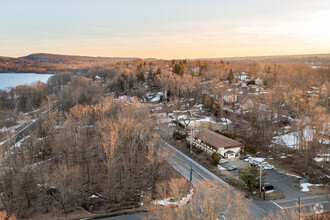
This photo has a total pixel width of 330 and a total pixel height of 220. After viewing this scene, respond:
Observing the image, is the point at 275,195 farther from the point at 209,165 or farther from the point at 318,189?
the point at 209,165

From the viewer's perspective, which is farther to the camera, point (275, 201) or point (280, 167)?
point (280, 167)

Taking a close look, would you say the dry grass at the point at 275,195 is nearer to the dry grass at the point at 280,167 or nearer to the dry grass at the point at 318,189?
the dry grass at the point at 318,189

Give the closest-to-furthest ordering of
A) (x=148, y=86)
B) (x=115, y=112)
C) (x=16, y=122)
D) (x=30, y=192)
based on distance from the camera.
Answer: (x=30, y=192)
(x=115, y=112)
(x=16, y=122)
(x=148, y=86)

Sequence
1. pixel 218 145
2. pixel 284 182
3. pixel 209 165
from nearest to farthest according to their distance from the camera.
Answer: pixel 284 182 → pixel 209 165 → pixel 218 145

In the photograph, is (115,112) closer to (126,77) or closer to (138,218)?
(138,218)

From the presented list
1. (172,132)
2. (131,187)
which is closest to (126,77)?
(172,132)

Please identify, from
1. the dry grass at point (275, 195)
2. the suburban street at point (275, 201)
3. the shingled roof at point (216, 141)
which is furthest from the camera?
the shingled roof at point (216, 141)

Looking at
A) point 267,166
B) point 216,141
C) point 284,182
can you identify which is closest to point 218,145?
point 216,141

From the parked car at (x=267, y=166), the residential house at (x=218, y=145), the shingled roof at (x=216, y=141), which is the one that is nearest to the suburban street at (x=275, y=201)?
the parked car at (x=267, y=166)
